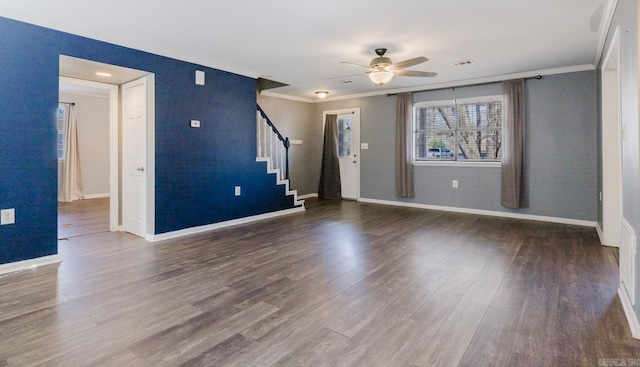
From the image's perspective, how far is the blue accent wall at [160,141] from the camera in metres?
3.18

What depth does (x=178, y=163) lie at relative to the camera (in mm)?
4555

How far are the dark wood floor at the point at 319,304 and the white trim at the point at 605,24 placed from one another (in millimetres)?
2331

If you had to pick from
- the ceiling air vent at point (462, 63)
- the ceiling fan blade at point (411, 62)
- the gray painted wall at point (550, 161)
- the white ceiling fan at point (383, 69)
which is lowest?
the gray painted wall at point (550, 161)

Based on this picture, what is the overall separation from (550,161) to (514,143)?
59 centimetres

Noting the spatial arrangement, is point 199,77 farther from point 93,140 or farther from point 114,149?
point 93,140

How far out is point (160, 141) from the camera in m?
4.35

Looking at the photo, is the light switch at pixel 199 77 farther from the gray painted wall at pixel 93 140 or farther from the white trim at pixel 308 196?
the gray painted wall at pixel 93 140

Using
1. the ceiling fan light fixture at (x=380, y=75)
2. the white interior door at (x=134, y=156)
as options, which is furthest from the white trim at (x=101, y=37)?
the ceiling fan light fixture at (x=380, y=75)

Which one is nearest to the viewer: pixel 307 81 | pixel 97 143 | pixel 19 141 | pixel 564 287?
pixel 564 287

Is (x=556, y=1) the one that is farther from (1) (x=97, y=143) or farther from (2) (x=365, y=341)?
(1) (x=97, y=143)

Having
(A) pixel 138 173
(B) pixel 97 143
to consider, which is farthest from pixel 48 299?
(B) pixel 97 143

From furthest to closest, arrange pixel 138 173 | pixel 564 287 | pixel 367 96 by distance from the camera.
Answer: pixel 367 96, pixel 138 173, pixel 564 287

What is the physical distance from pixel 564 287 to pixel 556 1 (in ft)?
8.07

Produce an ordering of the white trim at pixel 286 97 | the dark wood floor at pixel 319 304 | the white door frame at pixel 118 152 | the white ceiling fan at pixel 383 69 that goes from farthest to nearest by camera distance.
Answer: the white trim at pixel 286 97, the white door frame at pixel 118 152, the white ceiling fan at pixel 383 69, the dark wood floor at pixel 319 304
